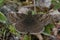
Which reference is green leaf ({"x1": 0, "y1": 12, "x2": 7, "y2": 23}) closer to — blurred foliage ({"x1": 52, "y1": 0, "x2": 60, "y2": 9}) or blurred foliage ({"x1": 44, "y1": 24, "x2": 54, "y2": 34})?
blurred foliage ({"x1": 44, "y1": 24, "x2": 54, "y2": 34})

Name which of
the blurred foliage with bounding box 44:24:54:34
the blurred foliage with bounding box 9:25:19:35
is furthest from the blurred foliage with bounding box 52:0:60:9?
the blurred foliage with bounding box 9:25:19:35

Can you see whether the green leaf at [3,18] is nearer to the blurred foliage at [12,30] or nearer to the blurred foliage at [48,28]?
the blurred foliage at [12,30]

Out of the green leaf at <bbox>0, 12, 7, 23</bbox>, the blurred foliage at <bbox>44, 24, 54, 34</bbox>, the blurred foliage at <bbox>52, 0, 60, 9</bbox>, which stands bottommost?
the blurred foliage at <bbox>44, 24, 54, 34</bbox>

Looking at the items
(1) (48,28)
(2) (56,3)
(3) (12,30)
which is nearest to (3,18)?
(3) (12,30)

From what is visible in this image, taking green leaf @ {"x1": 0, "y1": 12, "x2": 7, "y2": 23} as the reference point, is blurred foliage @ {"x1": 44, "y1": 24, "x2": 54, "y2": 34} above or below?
below

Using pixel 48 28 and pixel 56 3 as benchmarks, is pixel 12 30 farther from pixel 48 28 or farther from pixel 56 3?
pixel 56 3

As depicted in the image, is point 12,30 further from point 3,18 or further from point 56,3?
point 56,3

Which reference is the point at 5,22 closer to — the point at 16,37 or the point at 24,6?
the point at 16,37

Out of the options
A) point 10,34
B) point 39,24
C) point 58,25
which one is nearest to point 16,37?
point 10,34

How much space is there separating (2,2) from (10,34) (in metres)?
0.41

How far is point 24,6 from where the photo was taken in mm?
2359

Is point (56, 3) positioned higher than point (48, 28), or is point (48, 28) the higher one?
point (56, 3)

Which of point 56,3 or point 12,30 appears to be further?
point 56,3

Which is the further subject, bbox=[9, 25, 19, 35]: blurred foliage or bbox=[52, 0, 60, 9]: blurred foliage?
bbox=[52, 0, 60, 9]: blurred foliage
